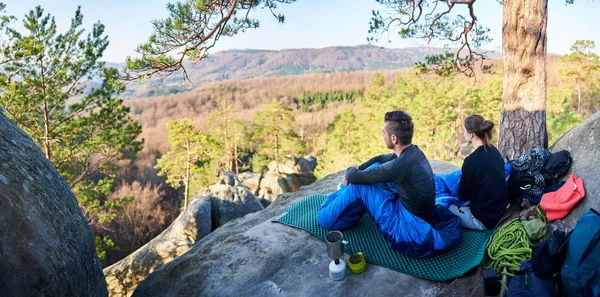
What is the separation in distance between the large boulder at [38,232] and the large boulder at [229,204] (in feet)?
30.8

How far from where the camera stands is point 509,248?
12.5ft

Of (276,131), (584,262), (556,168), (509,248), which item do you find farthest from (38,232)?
(276,131)

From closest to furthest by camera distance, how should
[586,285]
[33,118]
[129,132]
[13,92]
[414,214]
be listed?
[586,285]
[414,214]
[13,92]
[33,118]
[129,132]

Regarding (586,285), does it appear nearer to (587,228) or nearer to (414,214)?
(587,228)

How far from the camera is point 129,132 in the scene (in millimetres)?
11812

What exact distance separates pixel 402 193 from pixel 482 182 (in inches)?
47.1

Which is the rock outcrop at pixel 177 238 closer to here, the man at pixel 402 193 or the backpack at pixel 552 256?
the man at pixel 402 193

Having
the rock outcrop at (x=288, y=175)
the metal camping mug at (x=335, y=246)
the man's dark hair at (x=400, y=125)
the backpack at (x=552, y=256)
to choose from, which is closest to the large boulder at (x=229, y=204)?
the metal camping mug at (x=335, y=246)

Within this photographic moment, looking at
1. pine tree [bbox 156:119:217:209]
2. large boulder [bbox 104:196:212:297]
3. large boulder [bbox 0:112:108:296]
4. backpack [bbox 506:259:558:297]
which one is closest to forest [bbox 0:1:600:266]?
pine tree [bbox 156:119:217:209]

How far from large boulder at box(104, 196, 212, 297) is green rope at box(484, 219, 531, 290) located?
7.96m

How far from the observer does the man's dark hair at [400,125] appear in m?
3.92

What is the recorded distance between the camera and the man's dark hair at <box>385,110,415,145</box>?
392cm

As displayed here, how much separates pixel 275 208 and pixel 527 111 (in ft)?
17.1

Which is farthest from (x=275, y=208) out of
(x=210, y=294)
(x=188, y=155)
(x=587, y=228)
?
(x=188, y=155)
